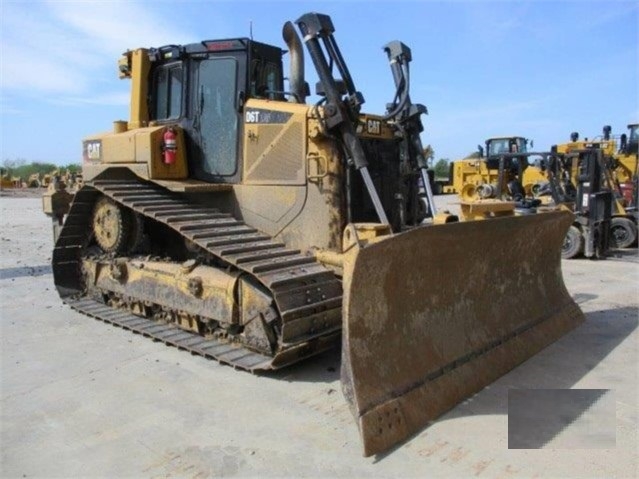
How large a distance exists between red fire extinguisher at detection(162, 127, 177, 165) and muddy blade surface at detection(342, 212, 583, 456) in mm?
3215

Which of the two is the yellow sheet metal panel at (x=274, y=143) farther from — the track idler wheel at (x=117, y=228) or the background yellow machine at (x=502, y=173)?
the background yellow machine at (x=502, y=173)

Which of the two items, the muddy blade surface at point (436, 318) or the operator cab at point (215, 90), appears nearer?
the muddy blade surface at point (436, 318)

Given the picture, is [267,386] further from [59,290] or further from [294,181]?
[59,290]

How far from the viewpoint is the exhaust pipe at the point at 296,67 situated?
5949 millimetres

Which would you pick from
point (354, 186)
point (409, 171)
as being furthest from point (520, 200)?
point (354, 186)

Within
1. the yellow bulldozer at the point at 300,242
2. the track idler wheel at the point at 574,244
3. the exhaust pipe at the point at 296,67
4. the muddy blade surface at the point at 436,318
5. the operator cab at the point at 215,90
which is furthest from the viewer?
the track idler wheel at the point at 574,244

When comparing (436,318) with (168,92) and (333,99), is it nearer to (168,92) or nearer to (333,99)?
(333,99)

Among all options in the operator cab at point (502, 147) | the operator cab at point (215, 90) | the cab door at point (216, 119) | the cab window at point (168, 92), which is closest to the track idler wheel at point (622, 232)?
the operator cab at point (502, 147)

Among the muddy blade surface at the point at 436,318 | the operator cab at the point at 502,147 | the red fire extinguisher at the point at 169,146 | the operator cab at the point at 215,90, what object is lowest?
the muddy blade surface at the point at 436,318

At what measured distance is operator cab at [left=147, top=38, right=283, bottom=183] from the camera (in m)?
5.75

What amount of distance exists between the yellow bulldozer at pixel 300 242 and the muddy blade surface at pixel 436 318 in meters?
0.01

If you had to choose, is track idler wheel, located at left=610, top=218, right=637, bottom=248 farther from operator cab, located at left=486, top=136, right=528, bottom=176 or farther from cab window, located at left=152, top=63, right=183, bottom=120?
cab window, located at left=152, top=63, right=183, bottom=120

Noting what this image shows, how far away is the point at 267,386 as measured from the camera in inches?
172

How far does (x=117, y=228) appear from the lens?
20.3 feet
